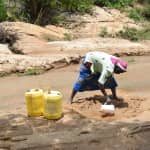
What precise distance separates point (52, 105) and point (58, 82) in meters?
3.37

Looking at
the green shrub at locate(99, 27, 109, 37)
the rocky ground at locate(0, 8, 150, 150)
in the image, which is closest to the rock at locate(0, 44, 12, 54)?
the rocky ground at locate(0, 8, 150, 150)

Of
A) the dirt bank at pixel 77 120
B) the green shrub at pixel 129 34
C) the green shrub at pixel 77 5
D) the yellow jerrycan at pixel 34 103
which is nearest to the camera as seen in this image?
the dirt bank at pixel 77 120

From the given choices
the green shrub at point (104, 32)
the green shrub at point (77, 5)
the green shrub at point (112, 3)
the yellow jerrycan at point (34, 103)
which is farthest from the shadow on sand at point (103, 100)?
the green shrub at point (112, 3)

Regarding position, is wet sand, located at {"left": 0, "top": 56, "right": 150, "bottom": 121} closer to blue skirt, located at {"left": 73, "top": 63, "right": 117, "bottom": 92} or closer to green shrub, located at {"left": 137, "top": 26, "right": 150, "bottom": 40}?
blue skirt, located at {"left": 73, "top": 63, "right": 117, "bottom": 92}

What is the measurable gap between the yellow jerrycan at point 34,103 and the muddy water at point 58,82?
1.00m

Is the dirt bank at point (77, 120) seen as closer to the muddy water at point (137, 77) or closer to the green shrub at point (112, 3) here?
the muddy water at point (137, 77)

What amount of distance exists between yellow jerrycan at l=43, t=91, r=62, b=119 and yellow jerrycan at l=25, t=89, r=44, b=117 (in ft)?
0.67

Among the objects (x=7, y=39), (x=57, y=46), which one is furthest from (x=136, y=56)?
(x=7, y=39)

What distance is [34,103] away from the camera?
28.1 feet

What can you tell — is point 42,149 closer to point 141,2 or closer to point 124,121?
point 124,121

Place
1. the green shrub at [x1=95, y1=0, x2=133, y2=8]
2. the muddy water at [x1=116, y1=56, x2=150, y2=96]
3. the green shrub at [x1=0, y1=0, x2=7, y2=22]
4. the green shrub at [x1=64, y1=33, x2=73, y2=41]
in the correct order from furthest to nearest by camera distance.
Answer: the green shrub at [x1=95, y1=0, x2=133, y2=8], the green shrub at [x1=0, y1=0, x2=7, y2=22], the green shrub at [x1=64, y1=33, x2=73, y2=41], the muddy water at [x1=116, y1=56, x2=150, y2=96]

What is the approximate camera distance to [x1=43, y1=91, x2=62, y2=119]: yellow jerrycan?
832 cm

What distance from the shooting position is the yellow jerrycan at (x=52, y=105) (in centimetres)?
832

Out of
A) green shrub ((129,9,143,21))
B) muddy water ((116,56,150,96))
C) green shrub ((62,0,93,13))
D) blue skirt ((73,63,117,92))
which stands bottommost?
green shrub ((129,9,143,21))
